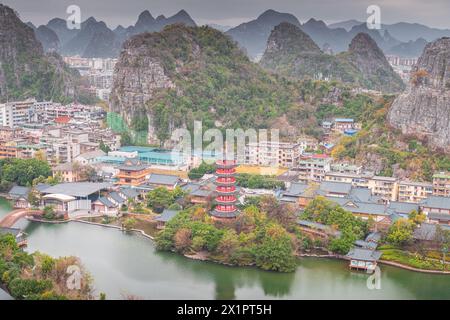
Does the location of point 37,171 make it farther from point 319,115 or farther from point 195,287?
point 319,115

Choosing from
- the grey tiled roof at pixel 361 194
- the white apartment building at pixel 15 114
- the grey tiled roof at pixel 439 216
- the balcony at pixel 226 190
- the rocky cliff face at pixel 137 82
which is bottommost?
the grey tiled roof at pixel 439 216

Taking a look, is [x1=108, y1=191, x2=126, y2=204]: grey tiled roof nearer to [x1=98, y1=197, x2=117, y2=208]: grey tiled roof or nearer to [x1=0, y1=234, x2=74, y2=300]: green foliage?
[x1=98, y1=197, x2=117, y2=208]: grey tiled roof

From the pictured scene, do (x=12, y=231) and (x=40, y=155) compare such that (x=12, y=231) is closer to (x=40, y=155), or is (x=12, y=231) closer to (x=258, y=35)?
(x=40, y=155)

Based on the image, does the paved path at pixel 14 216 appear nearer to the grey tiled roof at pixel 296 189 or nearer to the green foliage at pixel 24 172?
the green foliage at pixel 24 172

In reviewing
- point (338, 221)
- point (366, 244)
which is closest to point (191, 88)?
point (338, 221)

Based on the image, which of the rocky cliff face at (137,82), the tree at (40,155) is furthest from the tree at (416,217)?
the rocky cliff face at (137,82)

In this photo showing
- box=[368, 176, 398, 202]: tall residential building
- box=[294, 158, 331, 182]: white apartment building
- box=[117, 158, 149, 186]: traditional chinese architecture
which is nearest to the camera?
box=[368, 176, 398, 202]: tall residential building

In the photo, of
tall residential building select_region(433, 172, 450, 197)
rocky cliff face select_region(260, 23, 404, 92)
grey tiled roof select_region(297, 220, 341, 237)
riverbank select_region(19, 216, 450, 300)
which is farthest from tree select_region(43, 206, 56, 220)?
rocky cliff face select_region(260, 23, 404, 92)
